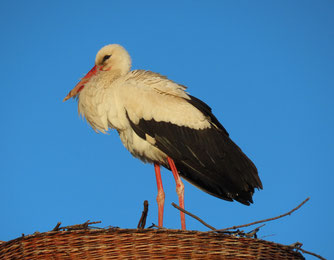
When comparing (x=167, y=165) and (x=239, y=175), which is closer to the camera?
(x=239, y=175)

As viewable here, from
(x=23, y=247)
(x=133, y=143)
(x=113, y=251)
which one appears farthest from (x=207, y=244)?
(x=133, y=143)

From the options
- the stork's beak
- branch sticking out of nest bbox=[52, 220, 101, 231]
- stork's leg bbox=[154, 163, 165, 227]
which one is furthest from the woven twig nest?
the stork's beak

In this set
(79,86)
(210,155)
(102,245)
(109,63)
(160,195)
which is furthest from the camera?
(109,63)

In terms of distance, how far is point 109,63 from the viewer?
245 inches

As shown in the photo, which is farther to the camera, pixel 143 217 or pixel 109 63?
pixel 109 63

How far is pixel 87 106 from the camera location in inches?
228

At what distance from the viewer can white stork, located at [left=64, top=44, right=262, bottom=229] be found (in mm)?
5359

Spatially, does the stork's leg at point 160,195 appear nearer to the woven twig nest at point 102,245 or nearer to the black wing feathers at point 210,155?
the black wing feathers at point 210,155

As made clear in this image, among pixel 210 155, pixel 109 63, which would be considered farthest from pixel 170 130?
pixel 109 63

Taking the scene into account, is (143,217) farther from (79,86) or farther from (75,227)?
(79,86)

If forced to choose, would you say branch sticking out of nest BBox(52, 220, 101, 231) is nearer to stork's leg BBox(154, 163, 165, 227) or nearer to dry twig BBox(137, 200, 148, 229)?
dry twig BBox(137, 200, 148, 229)

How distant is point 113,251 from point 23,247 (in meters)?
0.58

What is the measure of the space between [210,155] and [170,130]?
0.47 m

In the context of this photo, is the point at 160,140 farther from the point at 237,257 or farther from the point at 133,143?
the point at 237,257
